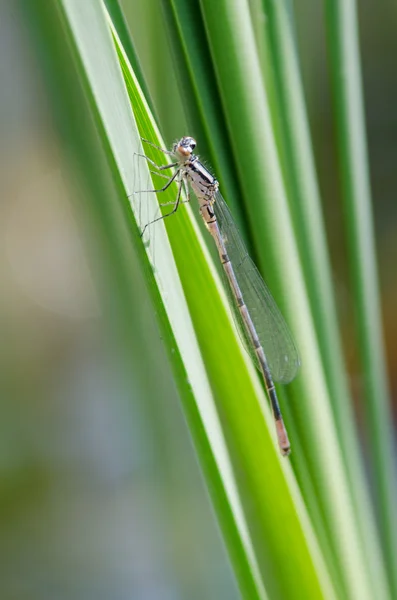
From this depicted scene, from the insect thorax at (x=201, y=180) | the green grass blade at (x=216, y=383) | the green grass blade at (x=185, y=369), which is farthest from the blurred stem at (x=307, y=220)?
the insect thorax at (x=201, y=180)

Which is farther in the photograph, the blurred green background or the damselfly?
the blurred green background

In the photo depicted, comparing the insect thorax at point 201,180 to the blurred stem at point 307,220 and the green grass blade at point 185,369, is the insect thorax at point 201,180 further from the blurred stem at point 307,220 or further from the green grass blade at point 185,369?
the green grass blade at point 185,369

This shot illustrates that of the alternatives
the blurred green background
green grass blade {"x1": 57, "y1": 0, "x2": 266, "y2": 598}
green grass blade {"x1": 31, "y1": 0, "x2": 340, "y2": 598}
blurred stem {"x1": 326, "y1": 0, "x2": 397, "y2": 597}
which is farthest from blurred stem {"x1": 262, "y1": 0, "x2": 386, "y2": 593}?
the blurred green background

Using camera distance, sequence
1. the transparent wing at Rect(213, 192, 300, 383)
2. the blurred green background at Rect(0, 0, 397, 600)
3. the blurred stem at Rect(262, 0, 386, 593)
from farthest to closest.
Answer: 1. the blurred green background at Rect(0, 0, 397, 600)
2. the transparent wing at Rect(213, 192, 300, 383)
3. the blurred stem at Rect(262, 0, 386, 593)

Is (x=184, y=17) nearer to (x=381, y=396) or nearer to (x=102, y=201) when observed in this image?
(x=102, y=201)

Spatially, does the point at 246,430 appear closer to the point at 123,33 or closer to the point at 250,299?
the point at 123,33

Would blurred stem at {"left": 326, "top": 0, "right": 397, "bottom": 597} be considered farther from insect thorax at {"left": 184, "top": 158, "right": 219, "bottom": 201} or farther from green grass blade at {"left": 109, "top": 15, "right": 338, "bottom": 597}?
insect thorax at {"left": 184, "top": 158, "right": 219, "bottom": 201}
